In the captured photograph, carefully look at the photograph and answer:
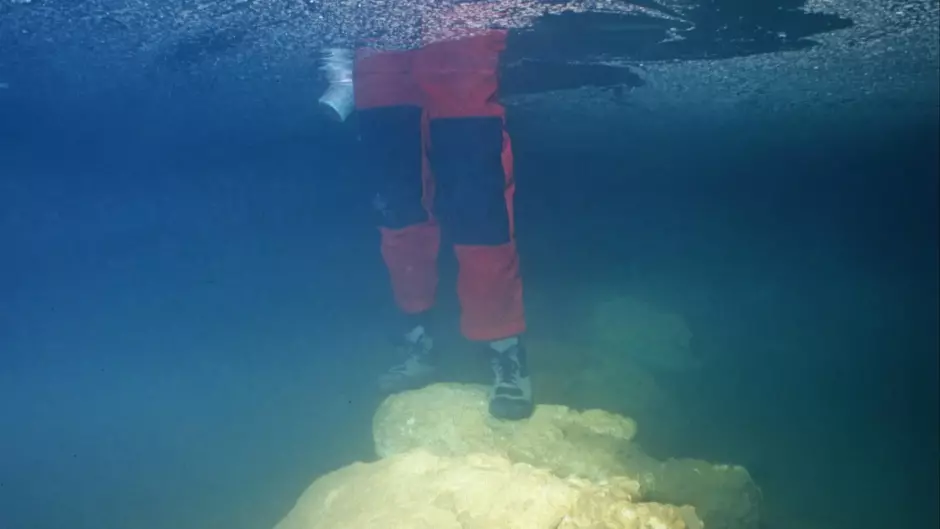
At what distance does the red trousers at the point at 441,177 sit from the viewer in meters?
4.37

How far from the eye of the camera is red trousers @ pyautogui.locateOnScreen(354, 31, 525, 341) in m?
4.37

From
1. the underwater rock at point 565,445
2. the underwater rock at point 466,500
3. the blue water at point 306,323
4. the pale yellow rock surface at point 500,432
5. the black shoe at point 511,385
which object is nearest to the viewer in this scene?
→ the underwater rock at point 466,500

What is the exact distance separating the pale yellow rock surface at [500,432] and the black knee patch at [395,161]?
1484mm

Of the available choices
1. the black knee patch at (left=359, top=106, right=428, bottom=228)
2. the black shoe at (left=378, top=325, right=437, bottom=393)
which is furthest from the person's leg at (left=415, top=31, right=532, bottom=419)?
the black shoe at (left=378, top=325, right=437, bottom=393)

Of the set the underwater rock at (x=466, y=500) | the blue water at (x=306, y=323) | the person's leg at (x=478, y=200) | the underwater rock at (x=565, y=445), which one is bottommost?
the blue water at (x=306, y=323)

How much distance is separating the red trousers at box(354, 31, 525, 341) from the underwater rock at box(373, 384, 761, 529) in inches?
28.6

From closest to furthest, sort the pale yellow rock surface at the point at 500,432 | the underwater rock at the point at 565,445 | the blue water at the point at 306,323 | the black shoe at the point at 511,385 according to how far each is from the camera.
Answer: the underwater rock at the point at 565,445 → the pale yellow rock surface at the point at 500,432 → the black shoe at the point at 511,385 → the blue water at the point at 306,323

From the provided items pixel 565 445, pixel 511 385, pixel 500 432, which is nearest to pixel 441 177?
pixel 511 385

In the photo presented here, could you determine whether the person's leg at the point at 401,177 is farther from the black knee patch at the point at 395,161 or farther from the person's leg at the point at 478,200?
the person's leg at the point at 478,200

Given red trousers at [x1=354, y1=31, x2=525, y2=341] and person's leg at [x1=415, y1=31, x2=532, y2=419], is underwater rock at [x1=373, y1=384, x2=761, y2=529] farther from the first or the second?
red trousers at [x1=354, y1=31, x2=525, y2=341]

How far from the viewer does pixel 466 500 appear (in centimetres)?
367

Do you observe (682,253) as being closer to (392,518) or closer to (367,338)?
(367,338)

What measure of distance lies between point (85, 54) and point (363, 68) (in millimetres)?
3501

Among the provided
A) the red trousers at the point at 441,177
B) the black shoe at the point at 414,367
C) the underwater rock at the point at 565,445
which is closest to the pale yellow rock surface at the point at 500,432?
the underwater rock at the point at 565,445
